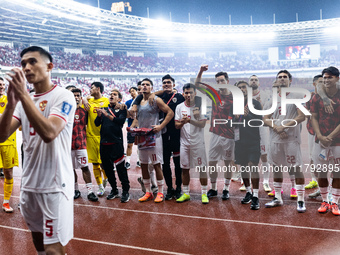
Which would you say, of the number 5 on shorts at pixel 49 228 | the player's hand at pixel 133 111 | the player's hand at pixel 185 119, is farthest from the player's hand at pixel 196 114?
the number 5 on shorts at pixel 49 228

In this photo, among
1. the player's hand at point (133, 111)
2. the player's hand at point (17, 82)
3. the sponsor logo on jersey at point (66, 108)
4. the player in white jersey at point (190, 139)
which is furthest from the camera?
the player's hand at point (133, 111)

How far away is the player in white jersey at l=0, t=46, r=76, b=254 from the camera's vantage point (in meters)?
2.24

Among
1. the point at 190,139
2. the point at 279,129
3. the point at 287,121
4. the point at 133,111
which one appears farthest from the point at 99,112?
the point at 287,121

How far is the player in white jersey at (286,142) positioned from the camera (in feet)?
16.5

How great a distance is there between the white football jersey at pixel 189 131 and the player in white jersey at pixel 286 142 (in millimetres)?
1207

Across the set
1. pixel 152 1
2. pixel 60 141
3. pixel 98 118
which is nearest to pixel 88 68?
pixel 152 1

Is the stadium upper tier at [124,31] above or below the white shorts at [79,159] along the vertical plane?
above

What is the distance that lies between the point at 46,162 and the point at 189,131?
3.79 meters

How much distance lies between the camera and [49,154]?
7.48 feet

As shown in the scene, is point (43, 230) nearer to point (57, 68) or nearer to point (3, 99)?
point (3, 99)

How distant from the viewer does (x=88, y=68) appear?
4150cm

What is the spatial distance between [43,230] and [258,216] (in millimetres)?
3510

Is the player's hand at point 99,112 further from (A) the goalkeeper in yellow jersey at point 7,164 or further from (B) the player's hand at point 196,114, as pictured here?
Answer: (B) the player's hand at point 196,114

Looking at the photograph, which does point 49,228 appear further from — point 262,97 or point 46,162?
point 262,97
